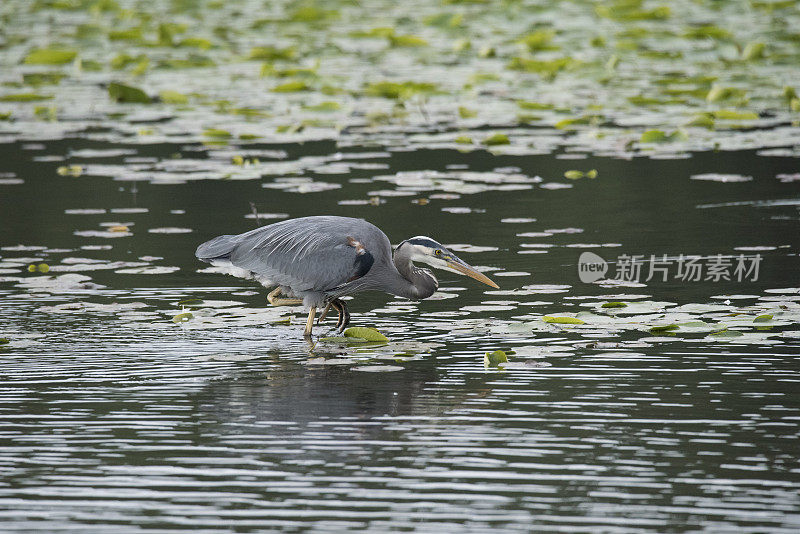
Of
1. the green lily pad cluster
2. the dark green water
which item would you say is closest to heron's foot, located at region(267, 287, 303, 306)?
the dark green water

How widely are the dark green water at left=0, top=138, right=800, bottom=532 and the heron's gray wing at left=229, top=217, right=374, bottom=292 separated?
1.16ft

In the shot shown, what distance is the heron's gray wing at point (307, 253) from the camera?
7719 mm

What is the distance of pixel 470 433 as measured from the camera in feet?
19.4

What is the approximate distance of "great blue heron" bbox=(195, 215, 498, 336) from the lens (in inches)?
305

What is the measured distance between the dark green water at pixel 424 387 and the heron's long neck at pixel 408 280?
188 mm

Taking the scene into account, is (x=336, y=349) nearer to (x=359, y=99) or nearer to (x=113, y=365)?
(x=113, y=365)

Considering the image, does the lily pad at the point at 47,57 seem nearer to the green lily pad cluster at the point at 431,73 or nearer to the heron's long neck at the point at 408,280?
the green lily pad cluster at the point at 431,73

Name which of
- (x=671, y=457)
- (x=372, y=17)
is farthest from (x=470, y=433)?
(x=372, y=17)

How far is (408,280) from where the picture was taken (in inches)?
313

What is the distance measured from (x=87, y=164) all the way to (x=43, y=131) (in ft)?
6.73

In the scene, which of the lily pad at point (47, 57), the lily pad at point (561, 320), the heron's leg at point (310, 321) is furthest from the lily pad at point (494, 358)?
the lily pad at point (47, 57)

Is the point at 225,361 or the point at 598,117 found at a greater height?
the point at 598,117

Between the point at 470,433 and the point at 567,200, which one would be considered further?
the point at 567,200

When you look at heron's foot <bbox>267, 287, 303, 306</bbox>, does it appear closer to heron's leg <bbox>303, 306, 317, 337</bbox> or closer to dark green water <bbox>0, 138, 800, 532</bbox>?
dark green water <bbox>0, 138, 800, 532</bbox>
